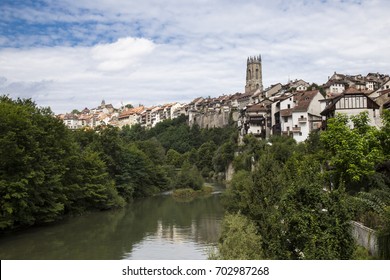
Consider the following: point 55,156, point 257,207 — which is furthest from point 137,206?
point 257,207

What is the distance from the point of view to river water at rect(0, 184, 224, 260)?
18.5m

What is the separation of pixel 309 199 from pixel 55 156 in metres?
18.8

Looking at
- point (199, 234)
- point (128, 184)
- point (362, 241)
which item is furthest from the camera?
point (128, 184)

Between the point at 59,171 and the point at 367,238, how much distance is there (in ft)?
58.3

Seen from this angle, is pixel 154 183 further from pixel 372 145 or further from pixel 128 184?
pixel 372 145

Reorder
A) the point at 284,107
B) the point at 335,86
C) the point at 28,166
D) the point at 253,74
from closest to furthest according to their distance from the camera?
the point at 28,166, the point at 284,107, the point at 335,86, the point at 253,74

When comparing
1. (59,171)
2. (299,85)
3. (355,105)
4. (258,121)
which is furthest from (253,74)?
(59,171)

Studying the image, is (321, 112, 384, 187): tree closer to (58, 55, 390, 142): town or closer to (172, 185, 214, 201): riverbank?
(58, 55, 390, 142): town

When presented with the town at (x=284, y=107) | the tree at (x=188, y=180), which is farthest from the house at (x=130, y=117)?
the tree at (x=188, y=180)

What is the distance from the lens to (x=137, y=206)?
35062 mm

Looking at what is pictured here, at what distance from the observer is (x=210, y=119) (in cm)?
8219

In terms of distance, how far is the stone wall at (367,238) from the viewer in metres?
11.5

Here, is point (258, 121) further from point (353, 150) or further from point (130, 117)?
point (130, 117)

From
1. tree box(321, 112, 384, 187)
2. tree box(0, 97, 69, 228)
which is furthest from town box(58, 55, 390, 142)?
tree box(321, 112, 384, 187)
